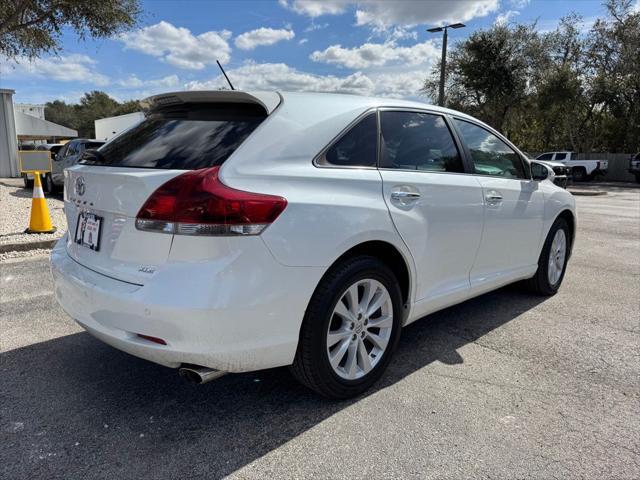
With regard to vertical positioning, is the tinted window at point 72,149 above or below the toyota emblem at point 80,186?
above

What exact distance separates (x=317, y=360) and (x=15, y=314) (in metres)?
3.15

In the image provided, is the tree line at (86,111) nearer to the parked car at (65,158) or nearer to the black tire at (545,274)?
the parked car at (65,158)

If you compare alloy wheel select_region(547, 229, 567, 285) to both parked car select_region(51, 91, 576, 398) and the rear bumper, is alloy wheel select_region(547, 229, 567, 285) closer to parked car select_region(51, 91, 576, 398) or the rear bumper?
parked car select_region(51, 91, 576, 398)

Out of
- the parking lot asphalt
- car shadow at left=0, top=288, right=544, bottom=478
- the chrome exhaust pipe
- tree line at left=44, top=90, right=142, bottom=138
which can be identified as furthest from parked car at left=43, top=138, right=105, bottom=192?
tree line at left=44, top=90, right=142, bottom=138

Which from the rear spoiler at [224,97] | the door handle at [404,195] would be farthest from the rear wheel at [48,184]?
the door handle at [404,195]

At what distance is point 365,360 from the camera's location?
2.94 m

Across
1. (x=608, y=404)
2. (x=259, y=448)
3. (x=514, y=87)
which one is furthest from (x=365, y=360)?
(x=514, y=87)

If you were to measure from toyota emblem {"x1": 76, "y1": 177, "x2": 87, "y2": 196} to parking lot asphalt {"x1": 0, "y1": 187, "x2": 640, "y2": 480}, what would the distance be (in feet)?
3.92

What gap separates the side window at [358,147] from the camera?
110 inches

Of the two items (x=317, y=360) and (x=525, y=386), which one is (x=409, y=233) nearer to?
(x=317, y=360)

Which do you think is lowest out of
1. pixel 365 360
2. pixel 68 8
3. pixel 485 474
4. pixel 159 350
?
pixel 485 474

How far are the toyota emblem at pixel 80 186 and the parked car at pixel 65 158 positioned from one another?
37.5ft

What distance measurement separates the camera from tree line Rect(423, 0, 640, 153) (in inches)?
1027

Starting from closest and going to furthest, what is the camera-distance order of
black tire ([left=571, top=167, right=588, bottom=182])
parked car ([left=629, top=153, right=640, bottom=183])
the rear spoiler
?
the rear spoiler → parked car ([left=629, top=153, right=640, bottom=183]) → black tire ([left=571, top=167, right=588, bottom=182])
